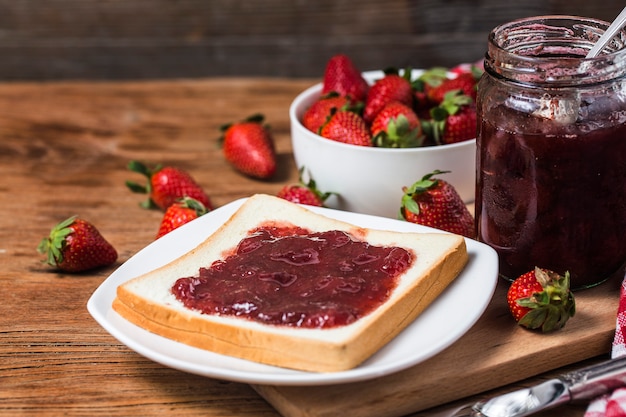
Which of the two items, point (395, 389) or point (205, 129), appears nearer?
point (395, 389)

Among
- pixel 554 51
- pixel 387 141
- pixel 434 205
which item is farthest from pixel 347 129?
pixel 554 51

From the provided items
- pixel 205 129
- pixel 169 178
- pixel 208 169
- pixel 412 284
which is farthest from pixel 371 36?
pixel 412 284

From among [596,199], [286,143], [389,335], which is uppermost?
[596,199]

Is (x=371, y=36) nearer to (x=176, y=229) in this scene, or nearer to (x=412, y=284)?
(x=176, y=229)

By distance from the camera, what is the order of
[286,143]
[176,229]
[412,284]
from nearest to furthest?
[412,284]
[176,229]
[286,143]

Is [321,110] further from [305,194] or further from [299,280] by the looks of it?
[299,280]

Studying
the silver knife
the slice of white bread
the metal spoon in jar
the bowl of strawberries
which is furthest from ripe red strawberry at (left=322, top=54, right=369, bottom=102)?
the silver knife

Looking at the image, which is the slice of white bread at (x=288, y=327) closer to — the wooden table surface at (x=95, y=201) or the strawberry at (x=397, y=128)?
the wooden table surface at (x=95, y=201)
